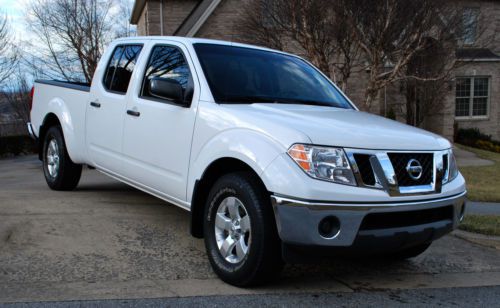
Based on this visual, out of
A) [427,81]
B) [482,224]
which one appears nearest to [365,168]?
[482,224]

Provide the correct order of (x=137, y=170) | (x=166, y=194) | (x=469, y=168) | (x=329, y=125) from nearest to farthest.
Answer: (x=329, y=125) → (x=166, y=194) → (x=137, y=170) → (x=469, y=168)

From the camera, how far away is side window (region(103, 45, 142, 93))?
5664 mm

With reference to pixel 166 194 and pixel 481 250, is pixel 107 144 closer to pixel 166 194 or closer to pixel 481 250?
pixel 166 194

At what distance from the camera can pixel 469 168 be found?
15297mm

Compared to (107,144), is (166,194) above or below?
below

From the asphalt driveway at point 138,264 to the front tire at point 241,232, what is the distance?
18cm

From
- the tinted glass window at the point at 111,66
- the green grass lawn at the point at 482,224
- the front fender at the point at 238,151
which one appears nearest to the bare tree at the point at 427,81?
the green grass lawn at the point at 482,224

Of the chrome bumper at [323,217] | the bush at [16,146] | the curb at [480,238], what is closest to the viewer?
the chrome bumper at [323,217]

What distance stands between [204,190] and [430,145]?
1830 mm

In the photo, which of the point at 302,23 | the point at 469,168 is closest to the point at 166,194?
the point at 302,23

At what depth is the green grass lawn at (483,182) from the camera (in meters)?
9.27

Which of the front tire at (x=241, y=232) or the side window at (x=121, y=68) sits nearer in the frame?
the front tire at (x=241, y=232)

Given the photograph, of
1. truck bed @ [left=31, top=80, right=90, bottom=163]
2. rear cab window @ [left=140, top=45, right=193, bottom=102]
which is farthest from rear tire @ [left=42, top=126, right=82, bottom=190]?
rear cab window @ [left=140, top=45, right=193, bottom=102]

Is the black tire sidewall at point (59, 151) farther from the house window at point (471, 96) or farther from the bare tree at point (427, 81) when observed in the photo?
the house window at point (471, 96)
